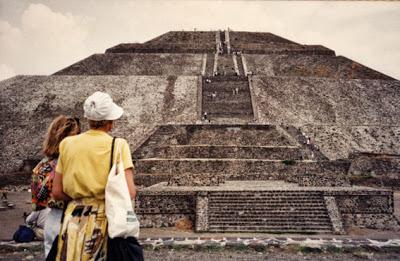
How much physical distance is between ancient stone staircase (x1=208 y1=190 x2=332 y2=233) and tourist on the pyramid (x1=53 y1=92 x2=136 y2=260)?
864 cm

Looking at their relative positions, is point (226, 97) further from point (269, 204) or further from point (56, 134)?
point (56, 134)

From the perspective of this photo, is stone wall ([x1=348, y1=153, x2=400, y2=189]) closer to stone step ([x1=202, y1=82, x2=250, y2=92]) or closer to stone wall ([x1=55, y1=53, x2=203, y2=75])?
stone step ([x1=202, y1=82, x2=250, y2=92])

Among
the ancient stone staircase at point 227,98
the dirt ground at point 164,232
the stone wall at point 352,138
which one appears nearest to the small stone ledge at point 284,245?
the dirt ground at point 164,232

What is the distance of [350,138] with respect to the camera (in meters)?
23.4

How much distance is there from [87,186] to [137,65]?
34.1 m

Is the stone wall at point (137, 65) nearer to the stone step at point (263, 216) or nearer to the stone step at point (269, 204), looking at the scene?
the stone step at point (269, 204)

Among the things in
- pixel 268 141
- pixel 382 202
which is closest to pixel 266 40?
pixel 268 141

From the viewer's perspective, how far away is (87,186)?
117 inches

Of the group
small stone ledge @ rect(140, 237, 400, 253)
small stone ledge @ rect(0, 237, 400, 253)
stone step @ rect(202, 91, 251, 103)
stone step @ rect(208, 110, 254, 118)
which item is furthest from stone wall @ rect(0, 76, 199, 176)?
small stone ledge @ rect(140, 237, 400, 253)

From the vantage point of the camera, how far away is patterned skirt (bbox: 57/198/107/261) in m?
2.93

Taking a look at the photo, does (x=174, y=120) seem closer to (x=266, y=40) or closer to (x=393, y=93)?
(x=393, y=93)

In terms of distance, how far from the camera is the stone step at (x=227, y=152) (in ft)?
60.6

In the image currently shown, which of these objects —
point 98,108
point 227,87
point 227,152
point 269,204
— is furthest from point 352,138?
point 98,108

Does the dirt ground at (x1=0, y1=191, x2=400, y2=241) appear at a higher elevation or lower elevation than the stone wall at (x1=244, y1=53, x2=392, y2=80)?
lower
